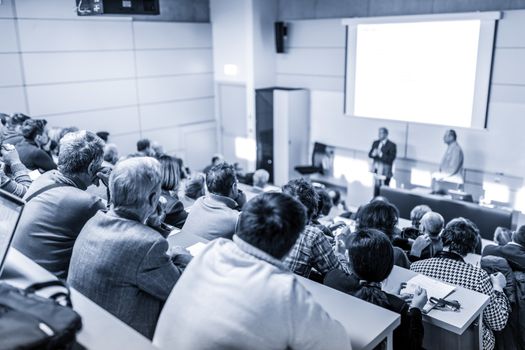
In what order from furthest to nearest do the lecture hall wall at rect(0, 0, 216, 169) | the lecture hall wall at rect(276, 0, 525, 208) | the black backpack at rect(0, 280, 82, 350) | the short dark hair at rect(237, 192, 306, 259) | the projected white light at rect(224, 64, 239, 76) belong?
the projected white light at rect(224, 64, 239, 76), the lecture hall wall at rect(0, 0, 216, 169), the lecture hall wall at rect(276, 0, 525, 208), the short dark hair at rect(237, 192, 306, 259), the black backpack at rect(0, 280, 82, 350)

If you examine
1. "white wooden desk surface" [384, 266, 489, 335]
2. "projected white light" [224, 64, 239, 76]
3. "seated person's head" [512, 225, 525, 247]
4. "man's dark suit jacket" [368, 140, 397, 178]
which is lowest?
"man's dark suit jacket" [368, 140, 397, 178]

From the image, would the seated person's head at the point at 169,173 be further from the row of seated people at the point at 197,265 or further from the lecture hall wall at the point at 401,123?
the lecture hall wall at the point at 401,123

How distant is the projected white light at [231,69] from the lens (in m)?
9.45

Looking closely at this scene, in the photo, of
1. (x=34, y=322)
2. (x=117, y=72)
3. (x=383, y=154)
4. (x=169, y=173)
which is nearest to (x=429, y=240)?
(x=169, y=173)

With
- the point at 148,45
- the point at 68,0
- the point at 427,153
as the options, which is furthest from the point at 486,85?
the point at 68,0

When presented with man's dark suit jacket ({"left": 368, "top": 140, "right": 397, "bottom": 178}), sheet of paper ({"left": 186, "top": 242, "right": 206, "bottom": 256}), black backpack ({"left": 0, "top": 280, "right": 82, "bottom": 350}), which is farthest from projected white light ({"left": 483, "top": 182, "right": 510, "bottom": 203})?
black backpack ({"left": 0, "top": 280, "right": 82, "bottom": 350})

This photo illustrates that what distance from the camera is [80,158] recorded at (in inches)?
102

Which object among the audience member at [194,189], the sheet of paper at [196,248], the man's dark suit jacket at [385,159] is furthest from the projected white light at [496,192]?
the sheet of paper at [196,248]

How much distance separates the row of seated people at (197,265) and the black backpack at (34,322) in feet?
1.34

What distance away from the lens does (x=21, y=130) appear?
215 inches

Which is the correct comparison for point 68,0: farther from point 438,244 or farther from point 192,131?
point 438,244

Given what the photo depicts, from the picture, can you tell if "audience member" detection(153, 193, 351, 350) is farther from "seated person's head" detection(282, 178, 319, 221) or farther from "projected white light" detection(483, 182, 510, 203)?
"projected white light" detection(483, 182, 510, 203)

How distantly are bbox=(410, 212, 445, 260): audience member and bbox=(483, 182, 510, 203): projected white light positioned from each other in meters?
3.46

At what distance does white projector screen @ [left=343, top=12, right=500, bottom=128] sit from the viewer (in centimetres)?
684
